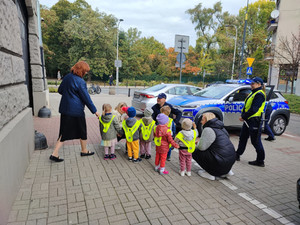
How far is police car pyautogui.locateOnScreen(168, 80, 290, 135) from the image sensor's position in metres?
6.92

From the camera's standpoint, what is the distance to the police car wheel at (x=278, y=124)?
26.5ft

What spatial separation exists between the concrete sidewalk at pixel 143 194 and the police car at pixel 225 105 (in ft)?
7.42

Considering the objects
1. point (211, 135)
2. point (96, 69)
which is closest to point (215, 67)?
point (96, 69)

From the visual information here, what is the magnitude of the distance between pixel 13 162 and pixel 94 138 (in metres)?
3.32

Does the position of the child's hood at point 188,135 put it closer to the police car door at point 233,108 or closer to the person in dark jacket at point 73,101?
the person in dark jacket at point 73,101

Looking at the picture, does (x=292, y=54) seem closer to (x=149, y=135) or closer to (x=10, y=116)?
(x=149, y=135)

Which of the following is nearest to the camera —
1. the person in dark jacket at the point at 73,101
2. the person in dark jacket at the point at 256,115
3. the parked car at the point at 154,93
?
the person in dark jacket at the point at 73,101

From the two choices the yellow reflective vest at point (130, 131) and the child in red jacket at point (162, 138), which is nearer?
the child in red jacket at point (162, 138)

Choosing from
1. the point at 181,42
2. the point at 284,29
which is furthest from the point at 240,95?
the point at 284,29

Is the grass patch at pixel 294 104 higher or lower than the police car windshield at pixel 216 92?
lower

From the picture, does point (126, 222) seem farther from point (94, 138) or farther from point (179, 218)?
point (94, 138)

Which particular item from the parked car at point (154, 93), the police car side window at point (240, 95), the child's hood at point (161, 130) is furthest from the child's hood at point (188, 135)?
the parked car at point (154, 93)

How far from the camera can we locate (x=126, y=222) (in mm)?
2867

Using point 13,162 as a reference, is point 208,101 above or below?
above
